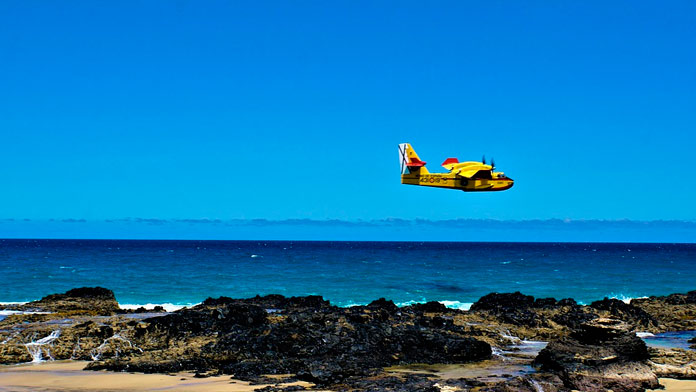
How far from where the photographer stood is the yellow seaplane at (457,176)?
102 feet

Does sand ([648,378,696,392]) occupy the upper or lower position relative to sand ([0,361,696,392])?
upper

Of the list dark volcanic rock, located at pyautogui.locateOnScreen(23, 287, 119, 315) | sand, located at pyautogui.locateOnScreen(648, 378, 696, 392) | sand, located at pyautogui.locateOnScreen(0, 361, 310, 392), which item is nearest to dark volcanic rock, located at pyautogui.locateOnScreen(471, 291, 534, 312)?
sand, located at pyautogui.locateOnScreen(648, 378, 696, 392)

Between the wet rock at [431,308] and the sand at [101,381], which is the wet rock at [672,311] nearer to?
the wet rock at [431,308]

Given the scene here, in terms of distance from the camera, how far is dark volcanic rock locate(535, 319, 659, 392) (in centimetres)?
1700

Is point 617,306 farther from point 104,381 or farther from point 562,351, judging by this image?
point 104,381

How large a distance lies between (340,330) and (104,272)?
66.0 meters

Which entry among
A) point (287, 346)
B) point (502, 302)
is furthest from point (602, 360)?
point (502, 302)

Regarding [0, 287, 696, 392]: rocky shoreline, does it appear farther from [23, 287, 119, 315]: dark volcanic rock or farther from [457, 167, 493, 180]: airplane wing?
[457, 167, 493, 180]: airplane wing

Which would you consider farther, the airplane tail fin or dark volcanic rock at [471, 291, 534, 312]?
dark volcanic rock at [471, 291, 534, 312]

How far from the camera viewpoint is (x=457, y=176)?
3127 cm

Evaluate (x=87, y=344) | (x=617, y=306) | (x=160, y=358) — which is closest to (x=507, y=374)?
(x=160, y=358)

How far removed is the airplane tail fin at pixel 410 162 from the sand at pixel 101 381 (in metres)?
15.8

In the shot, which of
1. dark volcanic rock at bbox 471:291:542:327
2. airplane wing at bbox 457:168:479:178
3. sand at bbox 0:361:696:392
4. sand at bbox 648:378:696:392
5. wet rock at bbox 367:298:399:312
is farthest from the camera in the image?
airplane wing at bbox 457:168:479:178

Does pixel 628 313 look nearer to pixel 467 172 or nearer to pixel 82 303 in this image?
pixel 467 172
